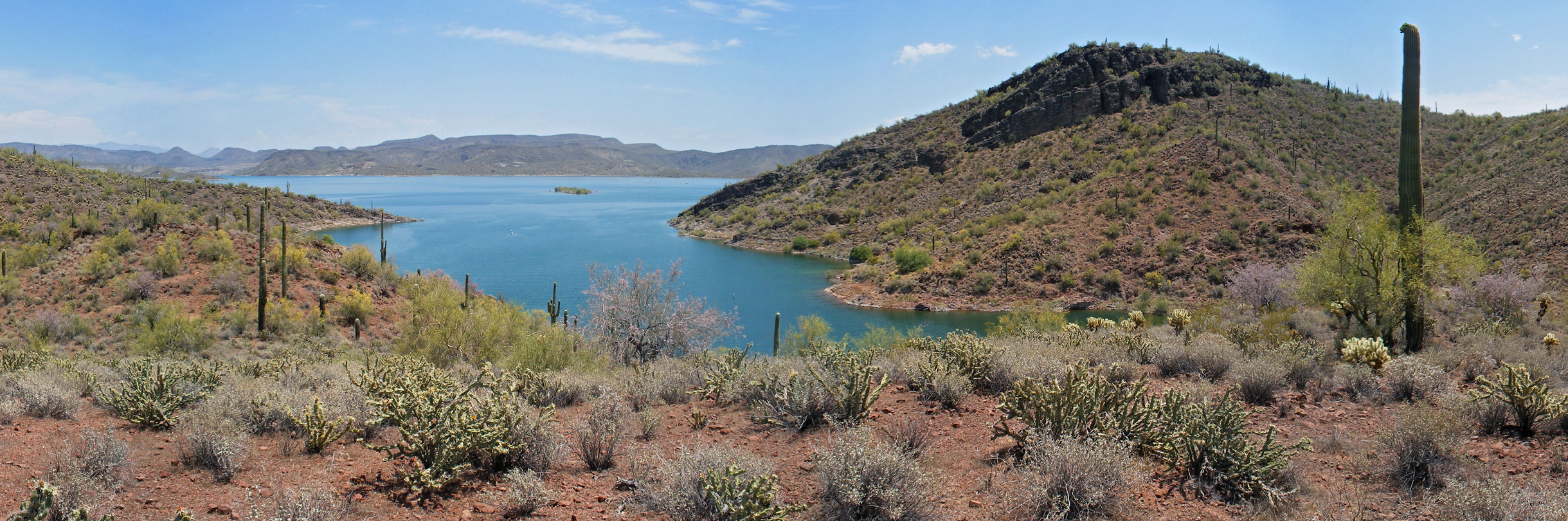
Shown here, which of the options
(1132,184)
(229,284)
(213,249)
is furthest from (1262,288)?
(213,249)

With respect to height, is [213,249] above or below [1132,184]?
below

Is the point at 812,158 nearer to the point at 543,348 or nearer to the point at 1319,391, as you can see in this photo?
the point at 543,348

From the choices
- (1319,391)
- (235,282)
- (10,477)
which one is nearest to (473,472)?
(10,477)

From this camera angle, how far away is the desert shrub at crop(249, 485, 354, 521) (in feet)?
13.6

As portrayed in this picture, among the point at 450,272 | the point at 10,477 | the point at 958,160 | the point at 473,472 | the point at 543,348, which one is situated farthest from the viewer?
the point at 958,160

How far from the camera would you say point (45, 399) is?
682cm

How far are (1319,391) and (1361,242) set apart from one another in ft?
A: 25.4

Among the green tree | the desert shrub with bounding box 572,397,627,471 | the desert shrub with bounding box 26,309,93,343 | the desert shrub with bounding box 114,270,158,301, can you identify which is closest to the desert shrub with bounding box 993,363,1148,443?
the desert shrub with bounding box 572,397,627,471

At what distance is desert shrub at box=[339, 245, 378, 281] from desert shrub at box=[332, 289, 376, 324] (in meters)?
4.22

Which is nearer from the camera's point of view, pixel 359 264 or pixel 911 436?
pixel 911 436

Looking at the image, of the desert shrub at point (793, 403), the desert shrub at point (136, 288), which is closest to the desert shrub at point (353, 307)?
the desert shrub at point (136, 288)

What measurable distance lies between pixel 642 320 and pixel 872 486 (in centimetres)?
1588

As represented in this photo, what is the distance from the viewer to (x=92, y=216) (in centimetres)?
3100

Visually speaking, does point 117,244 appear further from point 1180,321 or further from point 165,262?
point 1180,321
